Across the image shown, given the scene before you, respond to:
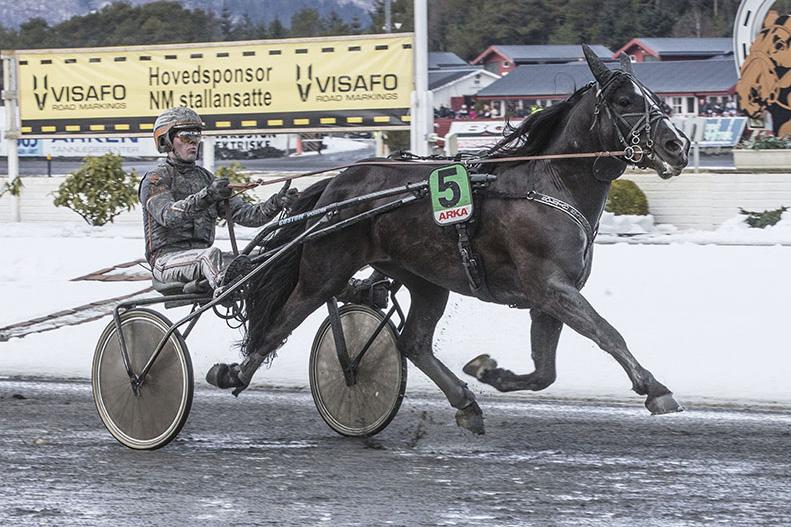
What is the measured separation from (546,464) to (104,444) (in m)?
2.20

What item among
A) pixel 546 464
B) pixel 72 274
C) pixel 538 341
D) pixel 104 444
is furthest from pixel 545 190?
pixel 72 274

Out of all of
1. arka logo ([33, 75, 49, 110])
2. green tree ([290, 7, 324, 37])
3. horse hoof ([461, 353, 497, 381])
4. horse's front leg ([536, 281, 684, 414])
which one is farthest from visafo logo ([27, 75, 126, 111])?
green tree ([290, 7, 324, 37])

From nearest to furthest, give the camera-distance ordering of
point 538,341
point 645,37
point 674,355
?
point 538,341
point 674,355
point 645,37

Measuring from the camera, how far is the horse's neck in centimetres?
→ 566

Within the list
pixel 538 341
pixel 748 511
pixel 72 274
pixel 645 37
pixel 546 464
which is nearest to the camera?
pixel 748 511

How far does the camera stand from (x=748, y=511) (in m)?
4.68

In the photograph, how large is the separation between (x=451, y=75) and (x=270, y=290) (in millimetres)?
47112

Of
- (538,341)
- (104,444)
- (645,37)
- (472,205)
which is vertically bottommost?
A: (104,444)

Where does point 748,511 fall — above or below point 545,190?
below

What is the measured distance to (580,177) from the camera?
5.67m

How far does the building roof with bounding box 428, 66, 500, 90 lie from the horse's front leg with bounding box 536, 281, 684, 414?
45898 millimetres

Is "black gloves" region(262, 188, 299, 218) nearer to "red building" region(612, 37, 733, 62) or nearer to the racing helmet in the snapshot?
the racing helmet

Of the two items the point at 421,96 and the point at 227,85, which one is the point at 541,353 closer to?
the point at 421,96

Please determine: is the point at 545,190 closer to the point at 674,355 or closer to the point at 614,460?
the point at 614,460
